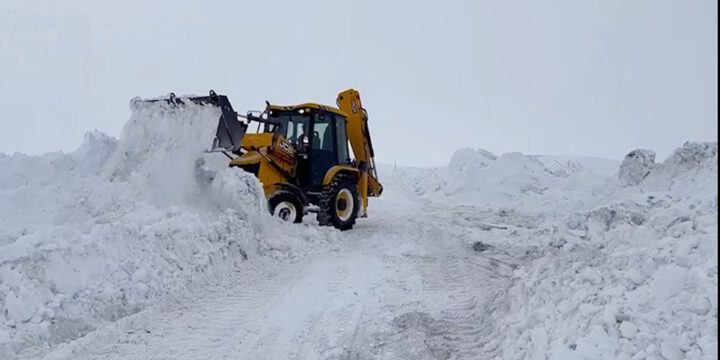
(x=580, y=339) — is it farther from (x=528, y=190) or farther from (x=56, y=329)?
(x=528, y=190)

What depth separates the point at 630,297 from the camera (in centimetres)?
368

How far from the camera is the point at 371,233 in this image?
11172mm

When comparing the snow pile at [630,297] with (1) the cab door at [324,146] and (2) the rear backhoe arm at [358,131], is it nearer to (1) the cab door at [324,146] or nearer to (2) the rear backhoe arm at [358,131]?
(1) the cab door at [324,146]

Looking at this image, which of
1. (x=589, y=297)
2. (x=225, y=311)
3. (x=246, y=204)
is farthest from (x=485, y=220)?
(x=589, y=297)

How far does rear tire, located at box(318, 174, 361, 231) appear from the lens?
11.1m

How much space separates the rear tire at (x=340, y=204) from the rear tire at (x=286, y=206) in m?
0.45

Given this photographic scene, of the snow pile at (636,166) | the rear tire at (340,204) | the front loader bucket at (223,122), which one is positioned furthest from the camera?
the snow pile at (636,166)

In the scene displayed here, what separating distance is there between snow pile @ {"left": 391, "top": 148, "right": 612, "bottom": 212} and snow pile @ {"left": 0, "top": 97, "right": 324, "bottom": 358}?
9.75 metres

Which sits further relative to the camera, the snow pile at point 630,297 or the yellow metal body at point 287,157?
the yellow metal body at point 287,157

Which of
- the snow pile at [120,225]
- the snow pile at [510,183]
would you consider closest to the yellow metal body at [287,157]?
the snow pile at [120,225]

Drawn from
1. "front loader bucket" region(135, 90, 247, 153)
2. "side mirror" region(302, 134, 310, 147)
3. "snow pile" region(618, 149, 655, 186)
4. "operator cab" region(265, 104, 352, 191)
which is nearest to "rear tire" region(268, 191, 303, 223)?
"operator cab" region(265, 104, 352, 191)

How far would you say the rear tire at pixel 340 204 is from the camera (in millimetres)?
11086

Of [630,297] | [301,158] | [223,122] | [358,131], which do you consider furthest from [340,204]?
[630,297]

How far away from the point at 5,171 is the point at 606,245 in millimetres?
8200
